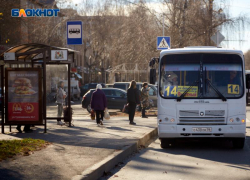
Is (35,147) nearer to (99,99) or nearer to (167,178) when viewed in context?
(167,178)

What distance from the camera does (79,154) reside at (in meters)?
10.5

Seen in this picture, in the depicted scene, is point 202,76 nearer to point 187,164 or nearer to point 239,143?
point 239,143

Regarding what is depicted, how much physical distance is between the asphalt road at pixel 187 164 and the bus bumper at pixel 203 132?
422mm

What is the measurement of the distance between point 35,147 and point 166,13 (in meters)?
27.9

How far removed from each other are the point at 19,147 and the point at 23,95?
4.52 meters

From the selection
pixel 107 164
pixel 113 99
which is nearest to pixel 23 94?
pixel 107 164

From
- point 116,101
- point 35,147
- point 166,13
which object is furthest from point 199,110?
point 166,13

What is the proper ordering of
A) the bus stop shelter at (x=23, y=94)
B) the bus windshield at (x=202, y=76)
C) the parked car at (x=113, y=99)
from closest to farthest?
the bus windshield at (x=202, y=76)
the bus stop shelter at (x=23, y=94)
the parked car at (x=113, y=99)

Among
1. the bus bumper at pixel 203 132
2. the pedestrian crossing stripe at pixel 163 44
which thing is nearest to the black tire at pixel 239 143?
the bus bumper at pixel 203 132

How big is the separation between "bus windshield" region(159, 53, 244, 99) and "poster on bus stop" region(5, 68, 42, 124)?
14.1 ft

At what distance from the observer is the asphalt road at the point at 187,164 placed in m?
8.86

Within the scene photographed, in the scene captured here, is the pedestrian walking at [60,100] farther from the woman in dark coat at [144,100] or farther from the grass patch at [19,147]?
the grass patch at [19,147]

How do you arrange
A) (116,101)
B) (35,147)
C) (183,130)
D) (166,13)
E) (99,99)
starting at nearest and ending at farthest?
(35,147) → (183,130) → (99,99) → (116,101) → (166,13)

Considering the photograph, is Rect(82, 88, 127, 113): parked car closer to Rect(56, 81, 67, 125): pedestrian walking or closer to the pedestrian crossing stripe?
the pedestrian crossing stripe
